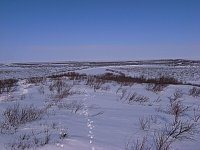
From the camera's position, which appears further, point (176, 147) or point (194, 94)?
point (194, 94)

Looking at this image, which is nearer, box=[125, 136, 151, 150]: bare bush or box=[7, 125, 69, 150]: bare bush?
box=[7, 125, 69, 150]: bare bush

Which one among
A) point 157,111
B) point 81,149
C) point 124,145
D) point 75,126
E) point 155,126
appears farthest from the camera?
point 157,111

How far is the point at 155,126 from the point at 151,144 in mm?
1264

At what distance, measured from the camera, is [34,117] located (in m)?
5.36

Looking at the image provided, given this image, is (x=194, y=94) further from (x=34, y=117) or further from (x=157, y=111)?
(x=34, y=117)

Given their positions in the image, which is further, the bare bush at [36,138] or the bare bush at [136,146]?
the bare bush at [136,146]

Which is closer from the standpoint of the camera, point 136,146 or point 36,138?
point 136,146

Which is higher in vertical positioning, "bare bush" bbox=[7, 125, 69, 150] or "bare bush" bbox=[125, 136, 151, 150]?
"bare bush" bbox=[7, 125, 69, 150]

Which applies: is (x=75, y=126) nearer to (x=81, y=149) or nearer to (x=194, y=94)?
(x=81, y=149)

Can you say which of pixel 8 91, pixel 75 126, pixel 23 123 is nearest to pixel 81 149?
pixel 75 126

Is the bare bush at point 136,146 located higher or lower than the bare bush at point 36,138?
lower

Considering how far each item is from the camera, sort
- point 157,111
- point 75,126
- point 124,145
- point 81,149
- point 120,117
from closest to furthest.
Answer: point 81,149 → point 124,145 → point 75,126 → point 120,117 → point 157,111

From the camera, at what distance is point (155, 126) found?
530 cm

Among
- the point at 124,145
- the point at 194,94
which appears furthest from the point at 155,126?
the point at 194,94
